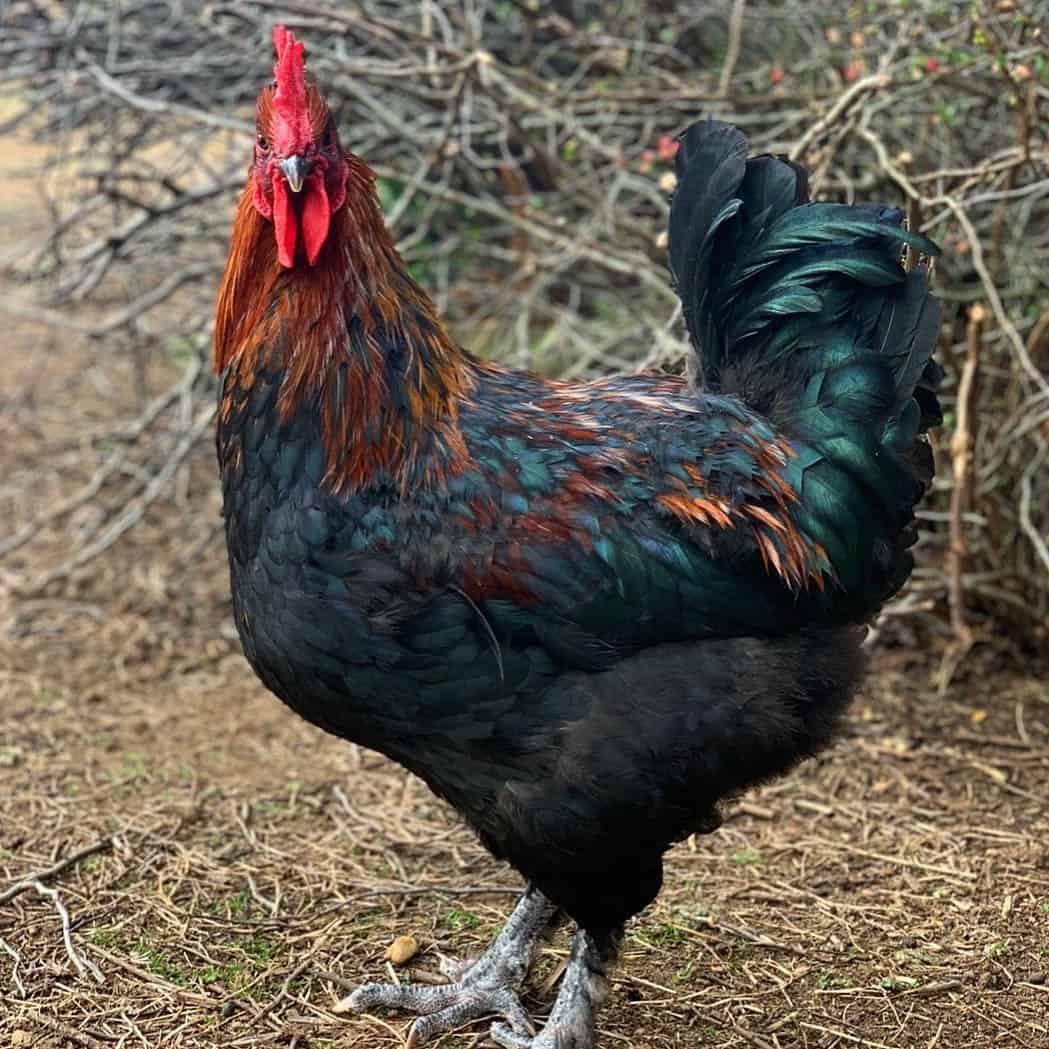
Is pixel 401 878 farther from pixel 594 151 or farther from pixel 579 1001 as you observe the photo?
pixel 594 151

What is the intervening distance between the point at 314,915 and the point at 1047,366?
4273 millimetres

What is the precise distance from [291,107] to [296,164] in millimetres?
177

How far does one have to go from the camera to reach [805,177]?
12.0 ft

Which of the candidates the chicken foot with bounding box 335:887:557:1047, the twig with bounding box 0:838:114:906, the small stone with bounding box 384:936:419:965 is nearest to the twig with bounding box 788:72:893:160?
the chicken foot with bounding box 335:887:557:1047

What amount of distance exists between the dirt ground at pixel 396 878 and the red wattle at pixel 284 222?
2.19 metres

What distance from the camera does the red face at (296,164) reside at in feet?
10.4

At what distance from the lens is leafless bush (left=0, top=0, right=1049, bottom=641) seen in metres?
5.20

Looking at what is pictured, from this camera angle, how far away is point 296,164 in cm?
312

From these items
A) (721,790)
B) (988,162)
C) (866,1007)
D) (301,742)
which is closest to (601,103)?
(988,162)

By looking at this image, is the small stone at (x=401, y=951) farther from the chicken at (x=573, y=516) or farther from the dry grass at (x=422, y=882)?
the chicken at (x=573, y=516)

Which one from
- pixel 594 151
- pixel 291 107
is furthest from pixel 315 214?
pixel 594 151

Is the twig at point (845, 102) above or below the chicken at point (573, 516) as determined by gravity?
above

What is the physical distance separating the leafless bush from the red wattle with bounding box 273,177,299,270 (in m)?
1.73

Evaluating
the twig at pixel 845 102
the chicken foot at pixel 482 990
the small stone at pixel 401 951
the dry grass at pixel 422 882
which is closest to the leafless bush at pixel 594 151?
the twig at pixel 845 102
